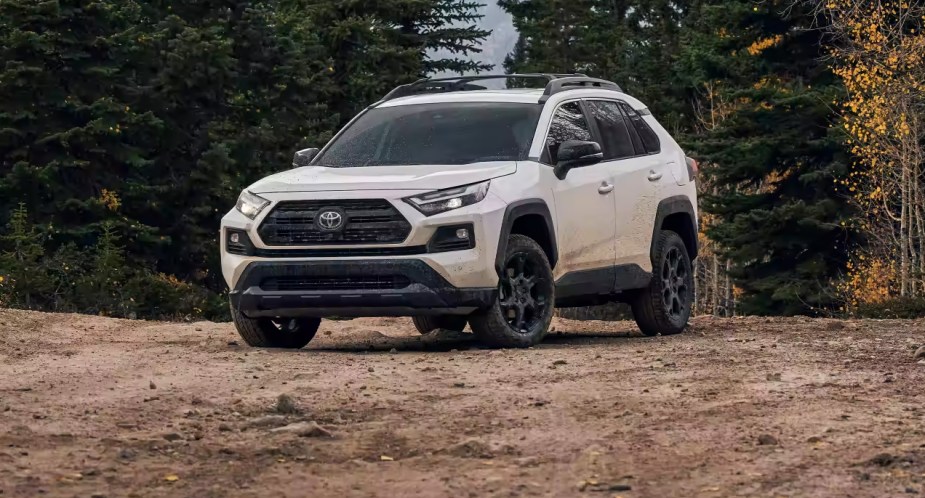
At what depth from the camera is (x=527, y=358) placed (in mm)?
10641

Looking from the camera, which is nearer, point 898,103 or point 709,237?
point 898,103

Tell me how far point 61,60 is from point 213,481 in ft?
88.6

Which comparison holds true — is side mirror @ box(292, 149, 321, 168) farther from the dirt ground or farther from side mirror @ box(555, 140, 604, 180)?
side mirror @ box(555, 140, 604, 180)

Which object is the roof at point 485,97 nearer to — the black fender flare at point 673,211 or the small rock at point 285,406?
the black fender flare at point 673,211

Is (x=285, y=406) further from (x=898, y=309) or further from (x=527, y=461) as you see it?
(x=898, y=309)

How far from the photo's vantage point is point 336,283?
11.1 m

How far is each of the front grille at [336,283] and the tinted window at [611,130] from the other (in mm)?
2686

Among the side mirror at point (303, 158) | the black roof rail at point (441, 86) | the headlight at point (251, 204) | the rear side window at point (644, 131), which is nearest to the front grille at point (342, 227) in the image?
the headlight at point (251, 204)

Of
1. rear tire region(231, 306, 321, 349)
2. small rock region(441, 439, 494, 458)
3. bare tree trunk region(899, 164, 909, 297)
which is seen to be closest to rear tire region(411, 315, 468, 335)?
rear tire region(231, 306, 321, 349)

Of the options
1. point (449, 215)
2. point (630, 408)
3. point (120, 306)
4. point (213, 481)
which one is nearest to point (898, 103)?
point (120, 306)

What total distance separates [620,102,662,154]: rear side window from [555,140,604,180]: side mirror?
150cm

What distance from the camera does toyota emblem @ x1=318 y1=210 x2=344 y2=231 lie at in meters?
11.0

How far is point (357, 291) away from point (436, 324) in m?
3.36

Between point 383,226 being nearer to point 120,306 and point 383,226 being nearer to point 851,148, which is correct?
point 120,306
